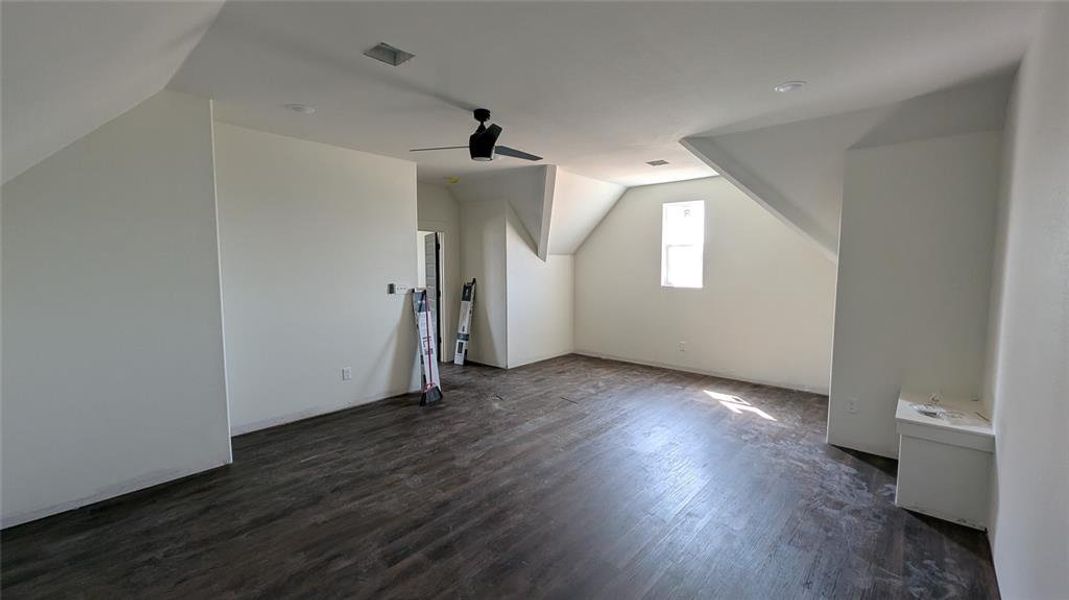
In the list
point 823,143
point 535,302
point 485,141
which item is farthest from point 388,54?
point 535,302

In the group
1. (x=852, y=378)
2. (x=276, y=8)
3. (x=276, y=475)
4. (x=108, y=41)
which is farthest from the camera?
(x=852, y=378)

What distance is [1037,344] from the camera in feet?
5.64

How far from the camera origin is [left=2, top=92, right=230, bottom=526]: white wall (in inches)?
100.0

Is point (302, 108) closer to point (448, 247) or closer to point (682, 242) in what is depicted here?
point (448, 247)

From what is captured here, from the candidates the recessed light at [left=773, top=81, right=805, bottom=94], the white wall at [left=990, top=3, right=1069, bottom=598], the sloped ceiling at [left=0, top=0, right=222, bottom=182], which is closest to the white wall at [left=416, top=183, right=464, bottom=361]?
the sloped ceiling at [left=0, top=0, right=222, bottom=182]

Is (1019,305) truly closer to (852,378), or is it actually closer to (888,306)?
(888,306)

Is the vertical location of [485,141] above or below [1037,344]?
above

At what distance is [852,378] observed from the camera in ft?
11.6

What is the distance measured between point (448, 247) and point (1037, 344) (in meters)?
5.96

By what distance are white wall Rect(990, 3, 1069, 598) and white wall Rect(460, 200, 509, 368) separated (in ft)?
15.9

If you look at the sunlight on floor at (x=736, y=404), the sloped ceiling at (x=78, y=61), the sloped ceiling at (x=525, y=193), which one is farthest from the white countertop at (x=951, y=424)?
the sloped ceiling at (x=78, y=61)

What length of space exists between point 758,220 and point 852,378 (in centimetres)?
249

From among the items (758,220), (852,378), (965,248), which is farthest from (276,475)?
(758,220)

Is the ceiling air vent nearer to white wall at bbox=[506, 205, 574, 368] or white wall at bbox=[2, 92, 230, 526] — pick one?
white wall at bbox=[2, 92, 230, 526]
